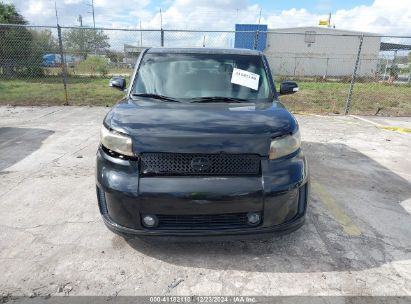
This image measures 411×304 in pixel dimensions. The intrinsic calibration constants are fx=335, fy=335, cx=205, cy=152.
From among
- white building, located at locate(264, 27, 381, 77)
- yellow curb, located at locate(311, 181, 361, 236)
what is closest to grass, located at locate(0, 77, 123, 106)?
yellow curb, located at locate(311, 181, 361, 236)

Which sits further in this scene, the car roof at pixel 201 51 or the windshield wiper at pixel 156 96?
the car roof at pixel 201 51

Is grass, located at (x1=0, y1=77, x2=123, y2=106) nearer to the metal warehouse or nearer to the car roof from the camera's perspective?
the car roof

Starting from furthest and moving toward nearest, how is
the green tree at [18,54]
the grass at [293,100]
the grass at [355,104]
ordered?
the green tree at [18,54] < the grass at [293,100] < the grass at [355,104]

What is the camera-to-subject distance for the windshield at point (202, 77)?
138 inches

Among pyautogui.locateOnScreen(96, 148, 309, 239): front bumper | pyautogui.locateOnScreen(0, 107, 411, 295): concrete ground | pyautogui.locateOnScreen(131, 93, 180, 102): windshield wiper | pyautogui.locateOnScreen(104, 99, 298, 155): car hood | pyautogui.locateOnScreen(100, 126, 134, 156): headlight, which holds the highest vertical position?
pyautogui.locateOnScreen(131, 93, 180, 102): windshield wiper

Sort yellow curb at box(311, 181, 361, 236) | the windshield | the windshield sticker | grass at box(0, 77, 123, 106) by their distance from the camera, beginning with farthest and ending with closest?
grass at box(0, 77, 123, 106) → the windshield sticker → the windshield → yellow curb at box(311, 181, 361, 236)

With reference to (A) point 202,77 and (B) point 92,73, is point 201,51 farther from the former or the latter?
(B) point 92,73

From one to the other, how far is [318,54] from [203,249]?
32.2 meters

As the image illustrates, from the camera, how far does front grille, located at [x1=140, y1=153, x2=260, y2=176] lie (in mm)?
2533

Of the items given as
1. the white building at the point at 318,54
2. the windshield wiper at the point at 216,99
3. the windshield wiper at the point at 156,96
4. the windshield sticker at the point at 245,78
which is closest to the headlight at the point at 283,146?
the windshield wiper at the point at 216,99

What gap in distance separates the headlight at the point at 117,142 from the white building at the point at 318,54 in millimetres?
28931

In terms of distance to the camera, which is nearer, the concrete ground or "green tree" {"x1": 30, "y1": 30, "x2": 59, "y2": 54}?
the concrete ground

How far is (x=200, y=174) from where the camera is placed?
2533mm

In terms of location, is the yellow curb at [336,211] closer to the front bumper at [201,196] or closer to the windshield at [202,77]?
the front bumper at [201,196]
